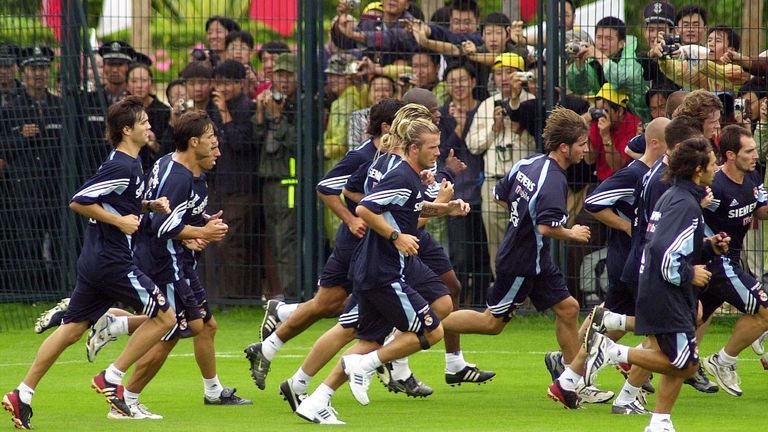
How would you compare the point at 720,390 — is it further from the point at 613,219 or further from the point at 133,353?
the point at 133,353

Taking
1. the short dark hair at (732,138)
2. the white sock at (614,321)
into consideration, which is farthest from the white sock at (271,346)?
the short dark hair at (732,138)

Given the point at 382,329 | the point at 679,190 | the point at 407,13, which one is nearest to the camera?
the point at 679,190

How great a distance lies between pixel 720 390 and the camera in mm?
10391

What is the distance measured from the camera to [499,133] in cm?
1378

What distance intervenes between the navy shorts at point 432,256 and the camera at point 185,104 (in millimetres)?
4771

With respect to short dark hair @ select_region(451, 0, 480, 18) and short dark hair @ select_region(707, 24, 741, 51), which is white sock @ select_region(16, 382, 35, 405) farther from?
short dark hair @ select_region(707, 24, 741, 51)

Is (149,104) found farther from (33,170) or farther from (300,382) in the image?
(300,382)

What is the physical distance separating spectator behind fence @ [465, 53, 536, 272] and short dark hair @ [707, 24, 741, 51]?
1912 mm

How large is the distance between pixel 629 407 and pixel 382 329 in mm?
1647

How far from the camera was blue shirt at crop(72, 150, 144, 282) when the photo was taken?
8852 mm

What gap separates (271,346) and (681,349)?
330cm

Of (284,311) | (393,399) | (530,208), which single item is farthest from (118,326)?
(530,208)

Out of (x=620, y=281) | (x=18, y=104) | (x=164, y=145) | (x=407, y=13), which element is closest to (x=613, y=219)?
(x=620, y=281)

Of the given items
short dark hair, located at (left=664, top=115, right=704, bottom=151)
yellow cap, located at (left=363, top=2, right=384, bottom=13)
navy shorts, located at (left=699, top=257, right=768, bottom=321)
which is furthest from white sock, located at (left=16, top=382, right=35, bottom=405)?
yellow cap, located at (left=363, top=2, right=384, bottom=13)
